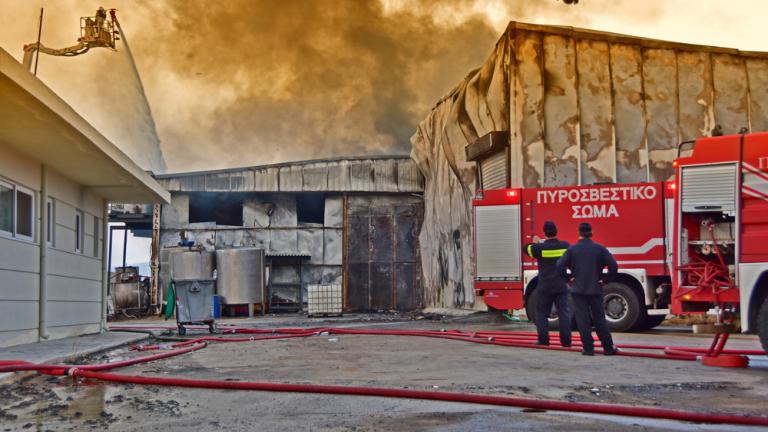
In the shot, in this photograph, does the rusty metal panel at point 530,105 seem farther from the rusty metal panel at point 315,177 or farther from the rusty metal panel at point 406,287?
the rusty metal panel at point 315,177

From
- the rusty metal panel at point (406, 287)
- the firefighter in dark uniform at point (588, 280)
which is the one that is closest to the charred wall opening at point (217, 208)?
the rusty metal panel at point (406, 287)

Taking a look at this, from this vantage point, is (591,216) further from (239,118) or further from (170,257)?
(239,118)

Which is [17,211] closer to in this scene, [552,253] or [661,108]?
[552,253]

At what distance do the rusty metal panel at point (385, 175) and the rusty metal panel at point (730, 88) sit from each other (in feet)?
43.9

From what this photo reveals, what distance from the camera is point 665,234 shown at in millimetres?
14234

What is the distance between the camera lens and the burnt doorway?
28984mm

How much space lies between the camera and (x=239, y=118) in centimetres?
4656

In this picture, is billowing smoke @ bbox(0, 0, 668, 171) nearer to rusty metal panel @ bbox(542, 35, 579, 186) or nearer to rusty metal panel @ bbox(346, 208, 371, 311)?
rusty metal panel @ bbox(346, 208, 371, 311)

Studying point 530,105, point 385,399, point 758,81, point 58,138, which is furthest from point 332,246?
point 385,399

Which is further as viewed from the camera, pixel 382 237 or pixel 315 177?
pixel 315 177

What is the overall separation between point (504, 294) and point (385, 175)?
14497 millimetres

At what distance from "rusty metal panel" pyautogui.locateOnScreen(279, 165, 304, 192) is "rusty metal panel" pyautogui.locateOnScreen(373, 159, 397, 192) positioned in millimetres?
2791

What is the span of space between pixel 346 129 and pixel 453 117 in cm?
2302

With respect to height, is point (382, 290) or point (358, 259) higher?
point (358, 259)
